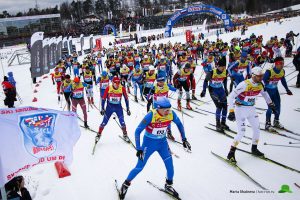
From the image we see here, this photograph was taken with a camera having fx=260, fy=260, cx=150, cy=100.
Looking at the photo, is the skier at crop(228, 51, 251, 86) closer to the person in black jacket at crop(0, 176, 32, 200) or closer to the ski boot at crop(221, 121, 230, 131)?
the ski boot at crop(221, 121, 230, 131)

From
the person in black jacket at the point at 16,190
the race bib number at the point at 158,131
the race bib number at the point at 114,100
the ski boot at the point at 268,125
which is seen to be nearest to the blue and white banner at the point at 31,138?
the person in black jacket at the point at 16,190

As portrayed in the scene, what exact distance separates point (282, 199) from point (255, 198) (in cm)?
49

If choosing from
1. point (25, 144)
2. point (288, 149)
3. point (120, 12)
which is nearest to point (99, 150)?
point (25, 144)

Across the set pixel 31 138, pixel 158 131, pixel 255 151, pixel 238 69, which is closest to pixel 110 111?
pixel 158 131

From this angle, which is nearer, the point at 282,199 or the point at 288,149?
the point at 282,199

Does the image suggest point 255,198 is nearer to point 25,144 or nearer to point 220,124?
point 220,124

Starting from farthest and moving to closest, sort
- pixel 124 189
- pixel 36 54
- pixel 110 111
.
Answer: pixel 36 54, pixel 110 111, pixel 124 189

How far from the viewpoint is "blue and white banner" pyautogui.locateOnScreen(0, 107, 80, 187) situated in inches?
155

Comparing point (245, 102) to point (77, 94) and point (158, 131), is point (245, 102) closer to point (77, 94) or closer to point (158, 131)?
point (158, 131)

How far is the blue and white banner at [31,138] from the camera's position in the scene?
3.94m

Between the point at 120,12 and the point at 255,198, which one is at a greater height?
the point at 120,12

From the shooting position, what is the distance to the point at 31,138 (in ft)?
13.8

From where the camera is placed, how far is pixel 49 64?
998 inches

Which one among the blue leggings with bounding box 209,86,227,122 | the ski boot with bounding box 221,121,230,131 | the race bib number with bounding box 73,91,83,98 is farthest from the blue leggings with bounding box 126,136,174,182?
the race bib number with bounding box 73,91,83,98
